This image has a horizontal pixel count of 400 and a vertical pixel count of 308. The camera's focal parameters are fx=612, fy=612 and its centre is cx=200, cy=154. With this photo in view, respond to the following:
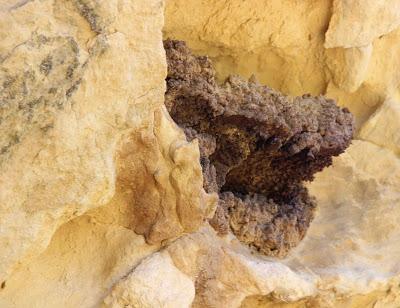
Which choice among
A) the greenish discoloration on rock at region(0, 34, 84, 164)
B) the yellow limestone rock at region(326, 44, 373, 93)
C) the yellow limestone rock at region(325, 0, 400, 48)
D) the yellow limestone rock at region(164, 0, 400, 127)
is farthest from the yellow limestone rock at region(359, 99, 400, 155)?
the greenish discoloration on rock at region(0, 34, 84, 164)

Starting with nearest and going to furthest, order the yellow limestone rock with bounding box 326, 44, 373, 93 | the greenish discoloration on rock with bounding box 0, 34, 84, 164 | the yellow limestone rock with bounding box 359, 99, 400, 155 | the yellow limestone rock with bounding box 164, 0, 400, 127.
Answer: the greenish discoloration on rock with bounding box 0, 34, 84, 164, the yellow limestone rock with bounding box 164, 0, 400, 127, the yellow limestone rock with bounding box 326, 44, 373, 93, the yellow limestone rock with bounding box 359, 99, 400, 155

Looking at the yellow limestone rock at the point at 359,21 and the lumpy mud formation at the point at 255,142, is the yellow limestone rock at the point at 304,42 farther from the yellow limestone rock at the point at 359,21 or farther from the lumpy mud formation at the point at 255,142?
the lumpy mud formation at the point at 255,142

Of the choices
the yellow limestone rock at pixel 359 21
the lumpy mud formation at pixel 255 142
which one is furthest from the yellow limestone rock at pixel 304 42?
the lumpy mud formation at pixel 255 142

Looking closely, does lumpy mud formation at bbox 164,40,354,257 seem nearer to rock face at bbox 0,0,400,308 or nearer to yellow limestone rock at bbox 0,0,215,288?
rock face at bbox 0,0,400,308

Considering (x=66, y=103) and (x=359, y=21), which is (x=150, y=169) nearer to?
(x=66, y=103)

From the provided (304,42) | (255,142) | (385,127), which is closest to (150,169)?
(255,142)

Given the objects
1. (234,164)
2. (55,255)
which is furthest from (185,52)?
(55,255)
